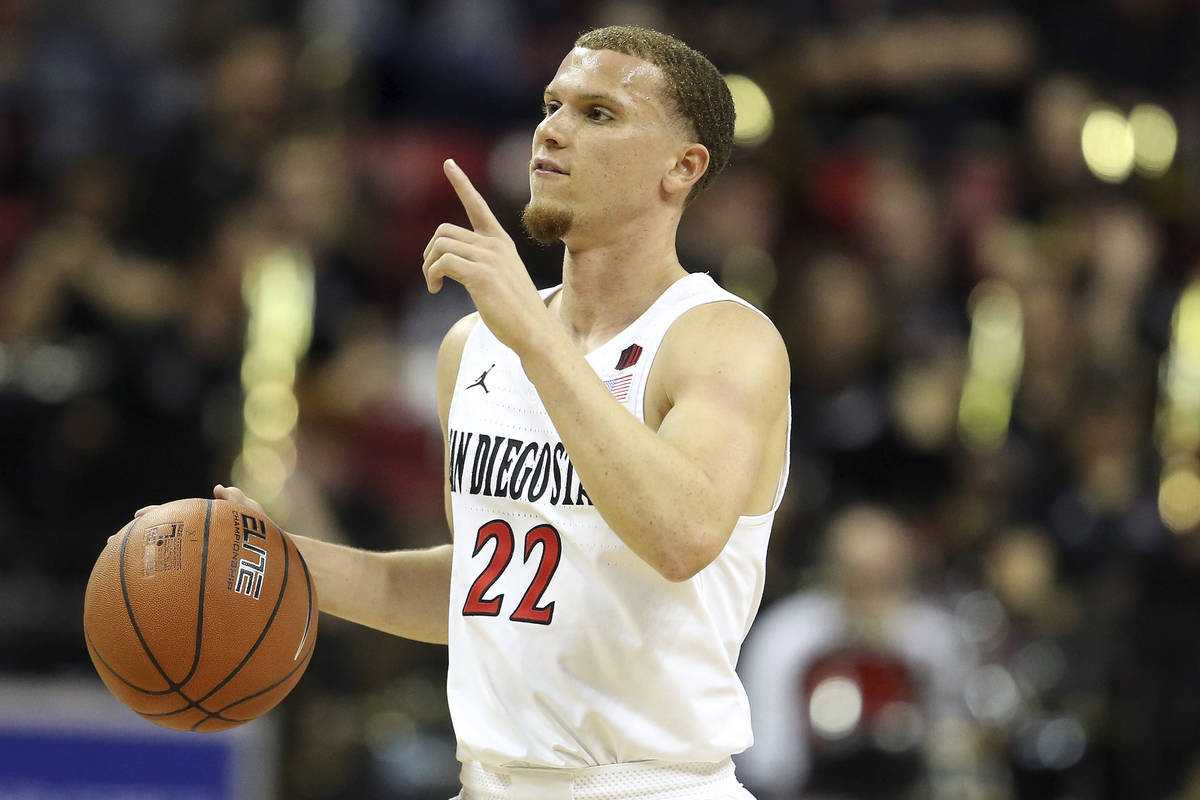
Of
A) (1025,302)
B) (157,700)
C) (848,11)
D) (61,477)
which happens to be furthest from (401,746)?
(848,11)

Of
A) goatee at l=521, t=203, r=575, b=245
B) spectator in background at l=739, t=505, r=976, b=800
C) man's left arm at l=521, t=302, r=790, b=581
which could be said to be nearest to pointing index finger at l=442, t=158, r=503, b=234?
man's left arm at l=521, t=302, r=790, b=581

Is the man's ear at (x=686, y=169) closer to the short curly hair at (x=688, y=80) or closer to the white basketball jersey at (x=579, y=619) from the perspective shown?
the short curly hair at (x=688, y=80)

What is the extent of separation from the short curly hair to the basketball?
141cm

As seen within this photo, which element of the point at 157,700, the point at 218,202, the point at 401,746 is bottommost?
the point at 401,746

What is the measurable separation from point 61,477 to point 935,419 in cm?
449

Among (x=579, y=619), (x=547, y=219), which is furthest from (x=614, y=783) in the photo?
(x=547, y=219)

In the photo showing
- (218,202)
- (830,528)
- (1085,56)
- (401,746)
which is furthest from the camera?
(1085,56)

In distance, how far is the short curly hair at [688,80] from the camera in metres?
3.91

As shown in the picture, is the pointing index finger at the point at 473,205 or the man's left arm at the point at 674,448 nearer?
the man's left arm at the point at 674,448

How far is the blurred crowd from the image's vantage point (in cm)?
762

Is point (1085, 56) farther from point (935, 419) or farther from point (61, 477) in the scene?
point (61, 477)

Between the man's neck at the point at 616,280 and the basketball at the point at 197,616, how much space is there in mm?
926

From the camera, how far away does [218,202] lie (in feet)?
30.2

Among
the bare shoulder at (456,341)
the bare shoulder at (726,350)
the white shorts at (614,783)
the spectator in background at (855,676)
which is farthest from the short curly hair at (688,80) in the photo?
the spectator in background at (855,676)
